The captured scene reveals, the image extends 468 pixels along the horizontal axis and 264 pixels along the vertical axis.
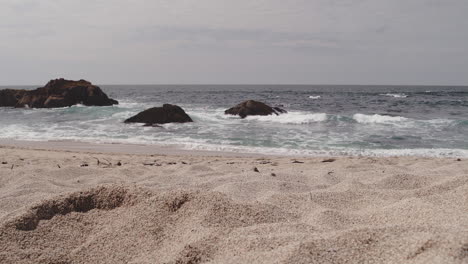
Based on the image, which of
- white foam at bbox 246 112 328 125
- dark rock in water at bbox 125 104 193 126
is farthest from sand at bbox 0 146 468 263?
white foam at bbox 246 112 328 125

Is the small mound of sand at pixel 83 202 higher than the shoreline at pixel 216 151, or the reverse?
the small mound of sand at pixel 83 202

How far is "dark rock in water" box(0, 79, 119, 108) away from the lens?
28.1m

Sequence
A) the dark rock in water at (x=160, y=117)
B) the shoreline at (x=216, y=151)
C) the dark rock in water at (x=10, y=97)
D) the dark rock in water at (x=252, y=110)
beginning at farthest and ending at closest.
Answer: the dark rock in water at (x=10, y=97) → the dark rock in water at (x=252, y=110) → the dark rock in water at (x=160, y=117) → the shoreline at (x=216, y=151)

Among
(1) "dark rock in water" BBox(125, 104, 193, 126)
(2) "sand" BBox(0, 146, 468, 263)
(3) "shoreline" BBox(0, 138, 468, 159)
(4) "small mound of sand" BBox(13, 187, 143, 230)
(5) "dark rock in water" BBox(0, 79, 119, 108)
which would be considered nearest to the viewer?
(2) "sand" BBox(0, 146, 468, 263)

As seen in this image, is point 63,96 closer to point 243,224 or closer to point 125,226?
point 125,226


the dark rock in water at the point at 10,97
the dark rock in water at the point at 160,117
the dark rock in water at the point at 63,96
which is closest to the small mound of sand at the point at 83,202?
the dark rock in water at the point at 160,117

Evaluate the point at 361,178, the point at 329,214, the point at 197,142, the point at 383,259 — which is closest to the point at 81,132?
the point at 197,142

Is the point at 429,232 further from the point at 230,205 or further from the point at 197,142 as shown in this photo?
the point at 197,142

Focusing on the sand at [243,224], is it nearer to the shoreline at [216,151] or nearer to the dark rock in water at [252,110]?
the shoreline at [216,151]

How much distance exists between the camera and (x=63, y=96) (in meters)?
28.4

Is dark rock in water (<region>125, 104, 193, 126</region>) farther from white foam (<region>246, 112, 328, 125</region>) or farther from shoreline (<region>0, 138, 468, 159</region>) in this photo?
shoreline (<region>0, 138, 468, 159</region>)

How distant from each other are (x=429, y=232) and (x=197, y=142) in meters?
8.97

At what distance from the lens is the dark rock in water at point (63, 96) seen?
2806cm

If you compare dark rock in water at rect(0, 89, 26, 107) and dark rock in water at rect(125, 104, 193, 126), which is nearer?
dark rock in water at rect(125, 104, 193, 126)
